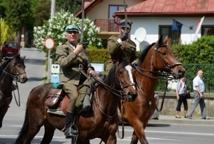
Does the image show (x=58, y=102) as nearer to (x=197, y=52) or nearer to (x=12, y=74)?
(x=12, y=74)

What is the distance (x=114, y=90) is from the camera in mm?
10680

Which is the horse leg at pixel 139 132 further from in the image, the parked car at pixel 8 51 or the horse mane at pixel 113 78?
the parked car at pixel 8 51

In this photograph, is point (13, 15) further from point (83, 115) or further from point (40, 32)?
point (83, 115)

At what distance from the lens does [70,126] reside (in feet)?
35.8

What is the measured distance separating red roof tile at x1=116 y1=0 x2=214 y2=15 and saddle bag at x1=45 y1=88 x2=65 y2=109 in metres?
27.4

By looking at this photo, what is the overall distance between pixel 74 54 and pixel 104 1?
48.4 meters

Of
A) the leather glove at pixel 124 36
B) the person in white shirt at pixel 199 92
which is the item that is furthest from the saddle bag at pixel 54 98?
the person in white shirt at pixel 199 92

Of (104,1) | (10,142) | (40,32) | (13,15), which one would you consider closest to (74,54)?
(10,142)

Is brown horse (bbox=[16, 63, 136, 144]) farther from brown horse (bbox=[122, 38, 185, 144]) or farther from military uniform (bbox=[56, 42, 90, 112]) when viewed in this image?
brown horse (bbox=[122, 38, 185, 144])

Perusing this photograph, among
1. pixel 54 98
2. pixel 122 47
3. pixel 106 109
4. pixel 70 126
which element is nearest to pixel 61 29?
pixel 122 47

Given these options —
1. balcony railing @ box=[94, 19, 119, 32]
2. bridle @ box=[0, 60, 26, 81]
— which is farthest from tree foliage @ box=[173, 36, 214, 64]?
balcony railing @ box=[94, 19, 119, 32]

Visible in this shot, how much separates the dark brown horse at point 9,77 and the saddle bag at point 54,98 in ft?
10.6

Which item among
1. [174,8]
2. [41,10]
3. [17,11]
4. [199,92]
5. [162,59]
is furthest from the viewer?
[41,10]

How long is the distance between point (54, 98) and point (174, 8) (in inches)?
1136
